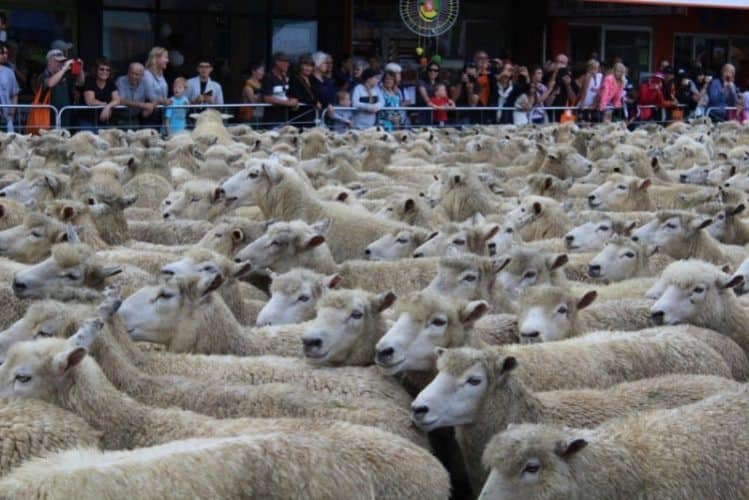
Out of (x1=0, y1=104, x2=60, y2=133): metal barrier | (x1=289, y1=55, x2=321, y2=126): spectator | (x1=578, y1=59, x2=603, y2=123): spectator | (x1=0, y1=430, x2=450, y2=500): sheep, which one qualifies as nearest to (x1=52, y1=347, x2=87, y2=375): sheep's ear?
(x1=0, y1=430, x2=450, y2=500): sheep

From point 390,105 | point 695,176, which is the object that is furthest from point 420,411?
point 390,105

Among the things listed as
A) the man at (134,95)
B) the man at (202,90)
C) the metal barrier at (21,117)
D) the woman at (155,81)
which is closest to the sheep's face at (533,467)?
the metal barrier at (21,117)

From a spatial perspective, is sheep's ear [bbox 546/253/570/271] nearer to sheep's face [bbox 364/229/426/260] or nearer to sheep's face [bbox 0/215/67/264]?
sheep's face [bbox 364/229/426/260]

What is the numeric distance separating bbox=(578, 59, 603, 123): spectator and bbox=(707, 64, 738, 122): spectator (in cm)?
317

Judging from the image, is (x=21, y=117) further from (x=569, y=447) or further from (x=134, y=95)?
(x=569, y=447)

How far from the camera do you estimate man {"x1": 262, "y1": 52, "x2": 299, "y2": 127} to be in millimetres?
18719

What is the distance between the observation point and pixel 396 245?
9.57 m

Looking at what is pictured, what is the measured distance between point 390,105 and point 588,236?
33.3 feet

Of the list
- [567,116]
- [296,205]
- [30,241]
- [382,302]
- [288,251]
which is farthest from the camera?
[567,116]

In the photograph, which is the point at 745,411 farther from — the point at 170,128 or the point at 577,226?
the point at 170,128

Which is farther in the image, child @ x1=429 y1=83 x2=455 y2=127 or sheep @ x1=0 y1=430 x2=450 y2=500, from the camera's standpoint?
child @ x1=429 y1=83 x2=455 y2=127

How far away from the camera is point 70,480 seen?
14.9 feet

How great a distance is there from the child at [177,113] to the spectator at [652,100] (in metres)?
9.59

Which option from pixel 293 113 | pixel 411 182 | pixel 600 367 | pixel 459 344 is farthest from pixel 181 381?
pixel 293 113
